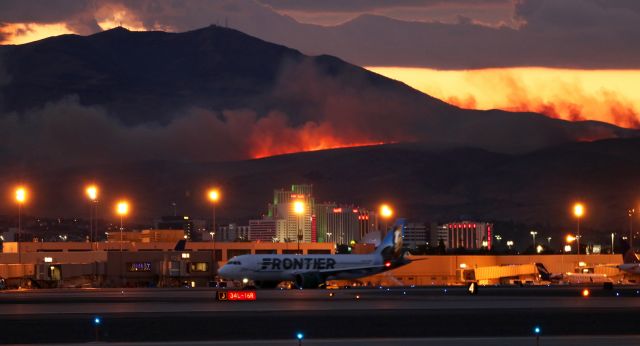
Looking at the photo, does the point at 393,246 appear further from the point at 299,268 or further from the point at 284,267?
the point at 284,267

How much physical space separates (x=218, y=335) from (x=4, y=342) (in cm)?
1072

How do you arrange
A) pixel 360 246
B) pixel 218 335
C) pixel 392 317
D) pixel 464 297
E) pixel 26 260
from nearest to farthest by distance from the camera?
1. pixel 218 335
2. pixel 392 317
3. pixel 464 297
4. pixel 26 260
5. pixel 360 246

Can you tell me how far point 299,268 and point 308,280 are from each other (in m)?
3.59

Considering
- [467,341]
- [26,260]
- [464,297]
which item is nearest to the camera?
[467,341]

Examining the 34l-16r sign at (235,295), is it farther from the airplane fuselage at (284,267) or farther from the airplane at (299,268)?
the airplane fuselage at (284,267)

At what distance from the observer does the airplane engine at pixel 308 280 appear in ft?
447

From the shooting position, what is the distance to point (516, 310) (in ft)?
268

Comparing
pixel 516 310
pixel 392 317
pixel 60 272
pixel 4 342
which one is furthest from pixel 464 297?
pixel 60 272

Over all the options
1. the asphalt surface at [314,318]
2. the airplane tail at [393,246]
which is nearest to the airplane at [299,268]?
the airplane tail at [393,246]

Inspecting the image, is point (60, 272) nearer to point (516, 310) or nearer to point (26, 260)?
point (26, 260)

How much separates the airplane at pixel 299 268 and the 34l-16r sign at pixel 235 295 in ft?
115

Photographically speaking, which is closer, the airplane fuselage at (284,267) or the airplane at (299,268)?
the airplane at (299,268)

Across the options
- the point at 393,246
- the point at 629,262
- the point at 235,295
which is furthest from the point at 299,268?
the point at 629,262

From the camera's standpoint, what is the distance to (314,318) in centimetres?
7388
